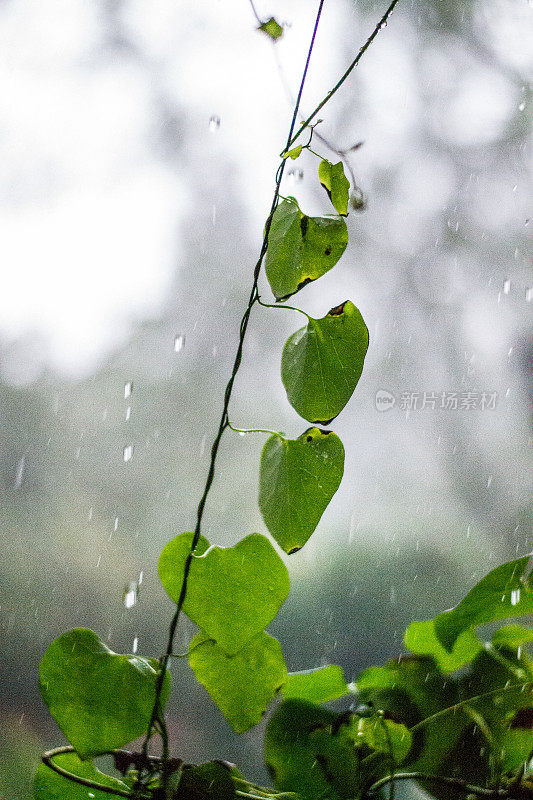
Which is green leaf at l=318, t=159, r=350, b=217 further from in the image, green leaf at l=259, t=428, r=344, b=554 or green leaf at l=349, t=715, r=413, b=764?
green leaf at l=349, t=715, r=413, b=764

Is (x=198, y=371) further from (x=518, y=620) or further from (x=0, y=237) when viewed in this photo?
(x=518, y=620)

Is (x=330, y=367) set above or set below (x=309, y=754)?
above

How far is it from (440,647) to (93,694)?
264 millimetres

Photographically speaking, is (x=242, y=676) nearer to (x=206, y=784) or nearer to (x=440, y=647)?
(x=206, y=784)

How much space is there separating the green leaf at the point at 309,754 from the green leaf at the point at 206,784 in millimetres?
75

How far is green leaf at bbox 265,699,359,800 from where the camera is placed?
14.6 inches

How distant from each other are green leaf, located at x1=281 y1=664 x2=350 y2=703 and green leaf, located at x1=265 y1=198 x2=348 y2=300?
10.3 inches

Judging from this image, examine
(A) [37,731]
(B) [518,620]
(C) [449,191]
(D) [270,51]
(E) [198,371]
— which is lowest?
(A) [37,731]

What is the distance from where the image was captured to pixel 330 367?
1.15 feet

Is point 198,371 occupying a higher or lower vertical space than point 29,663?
higher

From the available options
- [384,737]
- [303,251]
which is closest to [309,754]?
[384,737]

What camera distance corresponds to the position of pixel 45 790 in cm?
33

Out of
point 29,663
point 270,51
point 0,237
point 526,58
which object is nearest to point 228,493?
point 29,663

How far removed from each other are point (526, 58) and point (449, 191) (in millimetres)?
198
